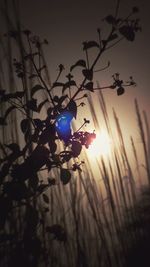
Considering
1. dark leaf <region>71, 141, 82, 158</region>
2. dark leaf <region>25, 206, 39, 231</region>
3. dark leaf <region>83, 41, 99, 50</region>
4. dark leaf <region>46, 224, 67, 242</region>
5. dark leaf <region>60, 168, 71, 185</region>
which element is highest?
dark leaf <region>83, 41, 99, 50</region>

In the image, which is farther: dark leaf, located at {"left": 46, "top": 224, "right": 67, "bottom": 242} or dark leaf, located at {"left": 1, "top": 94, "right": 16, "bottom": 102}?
dark leaf, located at {"left": 46, "top": 224, "right": 67, "bottom": 242}

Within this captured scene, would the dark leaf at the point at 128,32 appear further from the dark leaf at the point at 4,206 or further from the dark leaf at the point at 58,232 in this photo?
the dark leaf at the point at 58,232

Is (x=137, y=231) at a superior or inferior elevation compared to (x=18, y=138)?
inferior

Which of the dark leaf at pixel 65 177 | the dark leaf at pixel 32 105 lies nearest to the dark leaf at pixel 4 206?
Result: the dark leaf at pixel 65 177

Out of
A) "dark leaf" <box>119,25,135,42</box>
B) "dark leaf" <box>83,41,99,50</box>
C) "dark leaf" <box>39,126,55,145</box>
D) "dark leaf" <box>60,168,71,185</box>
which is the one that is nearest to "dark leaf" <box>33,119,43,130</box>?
"dark leaf" <box>39,126,55,145</box>

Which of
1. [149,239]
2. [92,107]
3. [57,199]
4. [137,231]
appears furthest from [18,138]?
[149,239]

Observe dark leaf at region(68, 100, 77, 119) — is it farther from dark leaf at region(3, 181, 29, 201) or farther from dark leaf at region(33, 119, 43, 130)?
dark leaf at region(3, 181, 29, 201)

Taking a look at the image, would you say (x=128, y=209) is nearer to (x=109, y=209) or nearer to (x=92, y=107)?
(x=109, y=209)

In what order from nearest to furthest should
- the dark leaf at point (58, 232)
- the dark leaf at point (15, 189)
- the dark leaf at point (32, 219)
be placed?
the dark leaf at point (15, 189) → the dark leaf at point (32, 219) → the dark leaf at point (58, 232)

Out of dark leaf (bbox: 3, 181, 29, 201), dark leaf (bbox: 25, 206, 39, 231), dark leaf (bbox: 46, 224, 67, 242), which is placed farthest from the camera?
dark leaf (bbox: 46, 224, 67, 242)
